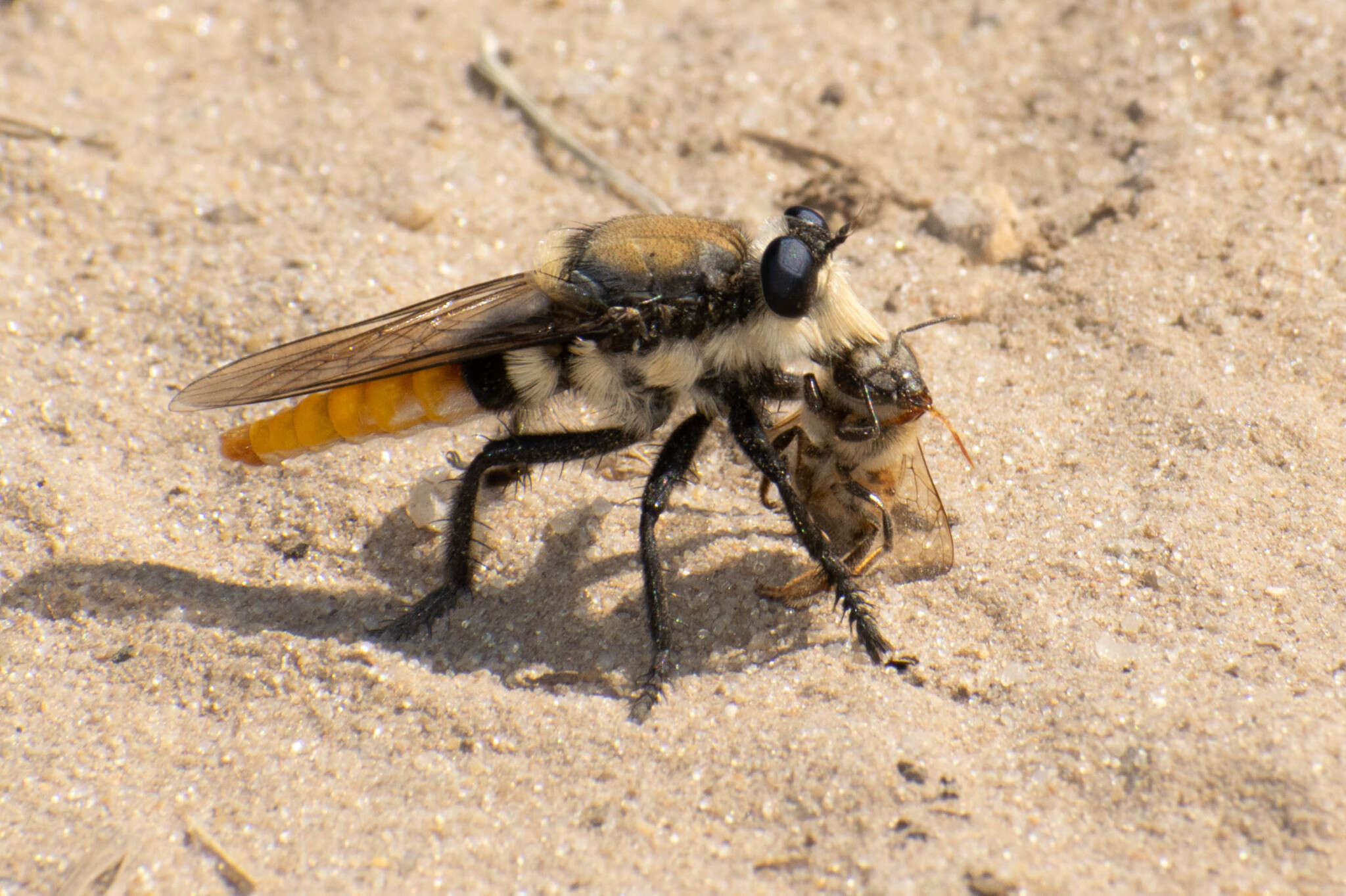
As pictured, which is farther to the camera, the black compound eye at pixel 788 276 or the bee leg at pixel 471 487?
the bee leg at pixel 471 487

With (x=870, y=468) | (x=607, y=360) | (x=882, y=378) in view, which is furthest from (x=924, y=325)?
(x=607, y=360)

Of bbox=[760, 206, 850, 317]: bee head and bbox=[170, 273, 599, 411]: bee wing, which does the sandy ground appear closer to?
bbox=[170, 273, 599, 411]: bee wing

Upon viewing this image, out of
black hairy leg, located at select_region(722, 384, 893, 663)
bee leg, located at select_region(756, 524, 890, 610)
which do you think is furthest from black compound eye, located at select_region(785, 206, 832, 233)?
bee leg, located at select_region(756, 524, 890, 610)

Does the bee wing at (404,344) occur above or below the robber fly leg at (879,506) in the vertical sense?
above

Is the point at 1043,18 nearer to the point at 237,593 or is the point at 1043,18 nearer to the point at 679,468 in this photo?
the point at 679,468

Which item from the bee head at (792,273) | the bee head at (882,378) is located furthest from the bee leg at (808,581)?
the bee head at (792,273)

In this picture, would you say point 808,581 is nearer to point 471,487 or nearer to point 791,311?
point 791,311

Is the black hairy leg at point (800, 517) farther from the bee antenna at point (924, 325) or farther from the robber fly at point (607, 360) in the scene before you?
the bee antenna at point (924, 325)
